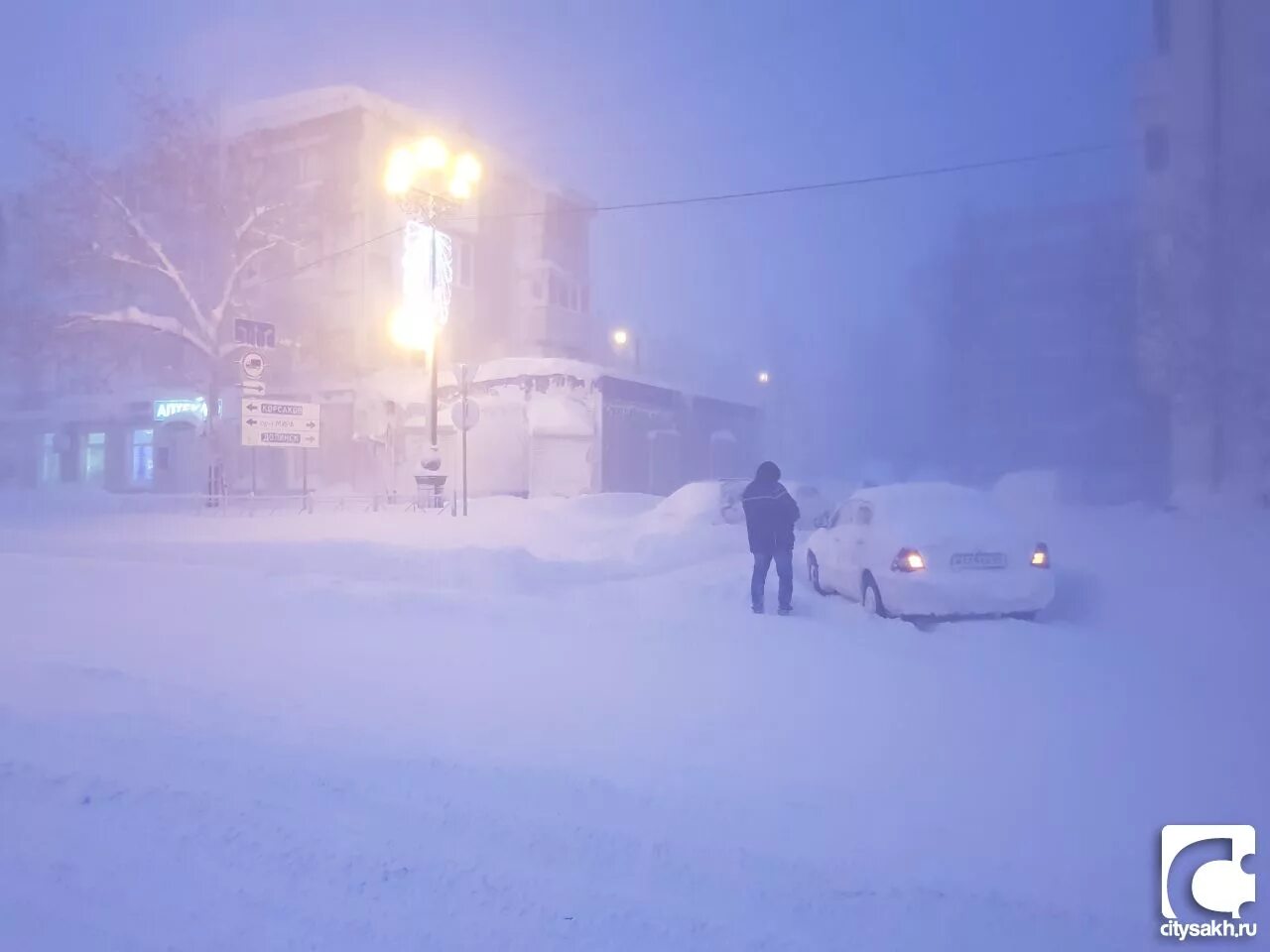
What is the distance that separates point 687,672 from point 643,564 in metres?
7.19

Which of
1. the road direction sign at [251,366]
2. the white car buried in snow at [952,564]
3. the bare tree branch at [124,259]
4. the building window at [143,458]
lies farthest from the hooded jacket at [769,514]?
the building window at [143,458]

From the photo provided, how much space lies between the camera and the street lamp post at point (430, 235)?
24.2 meters

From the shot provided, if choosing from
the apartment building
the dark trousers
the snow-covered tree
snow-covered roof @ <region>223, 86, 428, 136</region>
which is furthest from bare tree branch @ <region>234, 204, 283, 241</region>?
the apartment building

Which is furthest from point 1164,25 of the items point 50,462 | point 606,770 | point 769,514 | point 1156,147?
point 50,462

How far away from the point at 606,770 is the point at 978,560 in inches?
220

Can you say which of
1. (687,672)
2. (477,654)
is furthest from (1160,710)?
(477,654)

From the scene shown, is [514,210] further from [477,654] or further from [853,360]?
[853,360]

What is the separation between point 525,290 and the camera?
40188mm

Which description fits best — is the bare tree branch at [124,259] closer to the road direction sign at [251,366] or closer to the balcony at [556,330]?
the road direction sign at [251,366]

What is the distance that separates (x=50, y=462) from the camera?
134ft

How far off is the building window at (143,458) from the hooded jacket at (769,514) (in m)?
32.8

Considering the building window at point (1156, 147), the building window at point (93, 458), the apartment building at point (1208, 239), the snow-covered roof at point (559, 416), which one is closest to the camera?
the apartment building at point (1208, 239)

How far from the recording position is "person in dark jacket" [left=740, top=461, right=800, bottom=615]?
10.7m

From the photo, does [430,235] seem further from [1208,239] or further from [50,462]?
[50,462]
